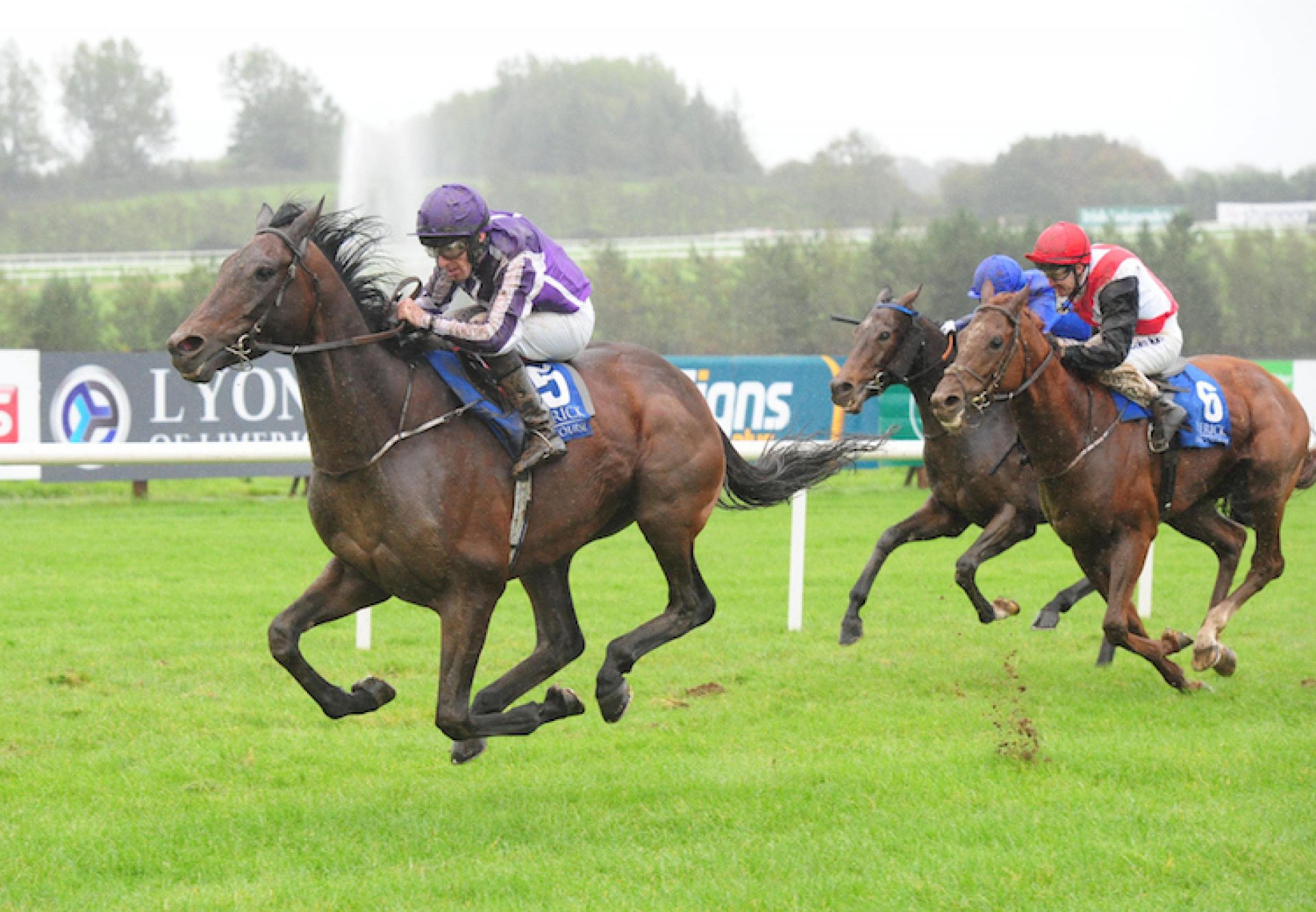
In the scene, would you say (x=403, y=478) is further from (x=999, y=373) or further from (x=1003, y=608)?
(x=1003, y=608)

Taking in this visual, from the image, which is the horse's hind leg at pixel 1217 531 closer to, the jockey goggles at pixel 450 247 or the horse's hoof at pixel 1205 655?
the horse's hoof at pixel 1205 655

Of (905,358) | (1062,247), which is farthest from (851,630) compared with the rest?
(1062,247)

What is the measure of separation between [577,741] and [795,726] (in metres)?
0.90

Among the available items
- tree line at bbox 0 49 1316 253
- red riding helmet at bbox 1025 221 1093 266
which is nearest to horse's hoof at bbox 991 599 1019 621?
red riding helmet at bbox 1025 221 1093 266

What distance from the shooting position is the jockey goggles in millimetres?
4609

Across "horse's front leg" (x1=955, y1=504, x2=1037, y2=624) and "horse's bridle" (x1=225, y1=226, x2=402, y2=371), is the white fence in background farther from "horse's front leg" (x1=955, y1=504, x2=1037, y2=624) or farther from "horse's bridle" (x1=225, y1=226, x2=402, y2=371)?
"horse's bridle" (x1=225, y1=226, x2=402, y2=371)

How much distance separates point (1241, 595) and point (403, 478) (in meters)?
4.30

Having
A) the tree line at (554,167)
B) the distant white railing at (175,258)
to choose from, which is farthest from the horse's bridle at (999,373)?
the tree line at (554,167)

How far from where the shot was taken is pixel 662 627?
17.2 feet

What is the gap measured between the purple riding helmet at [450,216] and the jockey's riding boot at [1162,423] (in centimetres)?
327

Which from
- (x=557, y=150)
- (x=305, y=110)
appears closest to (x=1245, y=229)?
(x=557, y=150)

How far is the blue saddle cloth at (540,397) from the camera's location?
4664 millimetres

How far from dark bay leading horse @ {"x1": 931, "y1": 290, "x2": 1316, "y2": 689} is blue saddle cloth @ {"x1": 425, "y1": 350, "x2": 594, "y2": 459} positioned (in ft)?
4.31

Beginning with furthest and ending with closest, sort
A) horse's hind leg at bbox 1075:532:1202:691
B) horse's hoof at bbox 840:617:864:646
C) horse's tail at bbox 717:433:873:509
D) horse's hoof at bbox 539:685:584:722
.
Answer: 1. horse's hoof at bbox 840:617:864:646
2. horse's hind leg at bbox 1075:532:1202:691
3. horse's tail at bbox 717:433:873:509
4. horse's hoof at bbox 539:685:584:722
